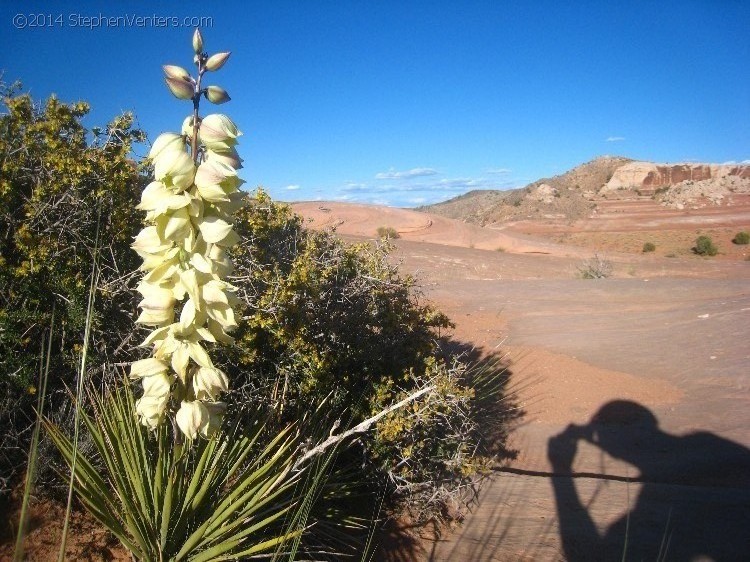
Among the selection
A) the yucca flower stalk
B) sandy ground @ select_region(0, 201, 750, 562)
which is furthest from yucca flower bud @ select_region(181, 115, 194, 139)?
sandy ground @ select_region(0, 201, 750, 562)

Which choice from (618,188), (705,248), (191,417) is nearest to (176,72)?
(191,417)

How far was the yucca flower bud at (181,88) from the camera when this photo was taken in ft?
5.83

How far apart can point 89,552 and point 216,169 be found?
2.69 meters

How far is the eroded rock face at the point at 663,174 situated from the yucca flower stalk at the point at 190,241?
5562 cm

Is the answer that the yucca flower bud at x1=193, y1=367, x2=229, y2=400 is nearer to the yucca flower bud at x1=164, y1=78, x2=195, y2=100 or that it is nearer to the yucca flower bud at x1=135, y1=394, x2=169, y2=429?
the yucca flower bud at x1=135, y1=394, x2=169, y2=429

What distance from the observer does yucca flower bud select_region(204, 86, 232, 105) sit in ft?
6.03

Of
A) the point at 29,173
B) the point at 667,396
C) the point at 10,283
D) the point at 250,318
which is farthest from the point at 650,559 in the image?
the point at 29,173

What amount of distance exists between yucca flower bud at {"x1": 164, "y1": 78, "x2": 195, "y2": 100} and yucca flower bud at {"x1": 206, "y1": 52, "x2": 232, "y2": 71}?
116 mm

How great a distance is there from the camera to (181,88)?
1793mm

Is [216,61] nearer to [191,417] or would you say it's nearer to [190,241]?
[190,241]

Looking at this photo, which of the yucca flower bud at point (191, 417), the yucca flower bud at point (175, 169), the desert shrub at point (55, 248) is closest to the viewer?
the yucca flower bud at point (175, 169)

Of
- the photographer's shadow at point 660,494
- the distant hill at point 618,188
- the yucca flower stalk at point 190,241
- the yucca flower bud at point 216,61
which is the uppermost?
the distant hill at point 618,188

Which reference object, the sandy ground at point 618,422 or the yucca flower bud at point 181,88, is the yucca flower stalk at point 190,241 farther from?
the sandy ground at point 618,422

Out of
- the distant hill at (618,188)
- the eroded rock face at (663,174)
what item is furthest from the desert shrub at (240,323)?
the eroded rock face at (663,174)
